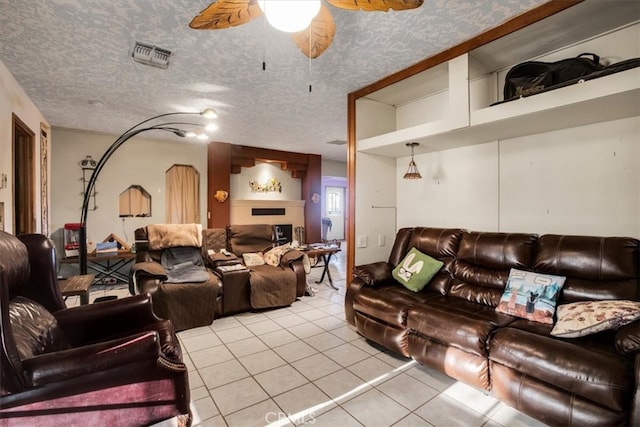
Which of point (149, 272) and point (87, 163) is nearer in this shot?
point (149, 272)

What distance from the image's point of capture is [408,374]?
2.22 metres

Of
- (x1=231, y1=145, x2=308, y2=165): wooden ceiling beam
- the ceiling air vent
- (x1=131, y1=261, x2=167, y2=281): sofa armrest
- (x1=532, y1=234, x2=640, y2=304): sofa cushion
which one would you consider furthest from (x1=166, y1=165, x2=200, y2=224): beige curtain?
(x1=532, y1=234, x2=640, y2=304): sofa cushion

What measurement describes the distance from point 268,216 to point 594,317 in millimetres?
5731

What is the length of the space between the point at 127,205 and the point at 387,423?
5457 millimetres

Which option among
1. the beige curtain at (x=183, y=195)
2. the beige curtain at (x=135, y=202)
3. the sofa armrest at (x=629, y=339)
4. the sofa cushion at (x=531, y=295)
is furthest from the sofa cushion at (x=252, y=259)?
the sofa armrest at (x=629, y=339)

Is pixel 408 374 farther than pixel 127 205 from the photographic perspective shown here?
No

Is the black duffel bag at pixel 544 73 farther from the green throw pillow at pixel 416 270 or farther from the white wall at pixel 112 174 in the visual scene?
the white wall at pixel 112 174

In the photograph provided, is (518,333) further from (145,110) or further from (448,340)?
(145,110)

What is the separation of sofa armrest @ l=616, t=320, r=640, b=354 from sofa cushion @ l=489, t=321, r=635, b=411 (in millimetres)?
47

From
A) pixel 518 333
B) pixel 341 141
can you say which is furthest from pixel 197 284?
pixel 341 141

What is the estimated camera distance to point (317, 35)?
1.60 meters

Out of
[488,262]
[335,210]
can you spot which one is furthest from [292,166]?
[488,262]

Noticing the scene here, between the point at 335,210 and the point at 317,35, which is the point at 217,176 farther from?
the point at 335,210

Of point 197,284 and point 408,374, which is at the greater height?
point 197,284
